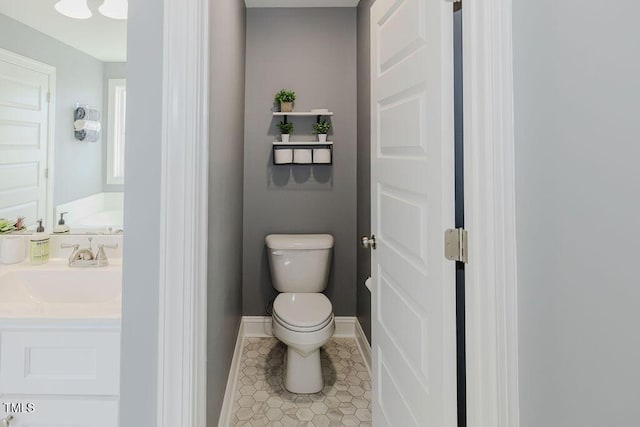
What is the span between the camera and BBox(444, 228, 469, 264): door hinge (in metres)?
0.98

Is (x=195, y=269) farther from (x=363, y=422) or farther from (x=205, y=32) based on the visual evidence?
(x=363, y=422)

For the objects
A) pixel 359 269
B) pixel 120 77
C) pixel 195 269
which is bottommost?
pixel 359 269

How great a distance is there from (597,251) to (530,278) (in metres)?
0.19

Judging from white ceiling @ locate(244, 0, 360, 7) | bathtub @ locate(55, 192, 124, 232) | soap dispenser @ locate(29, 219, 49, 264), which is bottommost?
soap dispenser @ locate(29, 219, 49, 264)

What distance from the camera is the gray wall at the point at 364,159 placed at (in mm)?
2473

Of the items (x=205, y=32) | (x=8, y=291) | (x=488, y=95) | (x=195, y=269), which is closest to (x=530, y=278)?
(x=488, y=95)

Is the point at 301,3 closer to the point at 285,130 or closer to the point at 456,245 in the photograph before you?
the point at 285,130

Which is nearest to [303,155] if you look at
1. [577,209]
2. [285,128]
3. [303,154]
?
[303,154]

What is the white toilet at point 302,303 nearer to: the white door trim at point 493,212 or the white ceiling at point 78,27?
the white door trim at point 493,212

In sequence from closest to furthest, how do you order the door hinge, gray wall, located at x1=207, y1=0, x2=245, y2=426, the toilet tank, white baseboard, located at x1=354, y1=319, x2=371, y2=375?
the door hinge, gray wall, located at x1=207, y1=0, x2=245, y2=426, white baseboard, located at x1=354, y1=319, x2=371, y2=375, the toilet tank

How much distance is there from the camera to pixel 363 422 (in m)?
1.92

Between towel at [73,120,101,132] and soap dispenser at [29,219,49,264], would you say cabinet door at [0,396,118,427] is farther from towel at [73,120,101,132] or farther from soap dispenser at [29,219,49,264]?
towel at [73,120,101,132]

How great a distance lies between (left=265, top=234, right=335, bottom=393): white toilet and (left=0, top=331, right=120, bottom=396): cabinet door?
3.48ft

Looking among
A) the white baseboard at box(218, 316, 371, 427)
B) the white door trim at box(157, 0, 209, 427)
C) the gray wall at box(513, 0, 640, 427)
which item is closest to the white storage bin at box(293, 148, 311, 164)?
the white baseboard at box(218, 316, 371, 427)
